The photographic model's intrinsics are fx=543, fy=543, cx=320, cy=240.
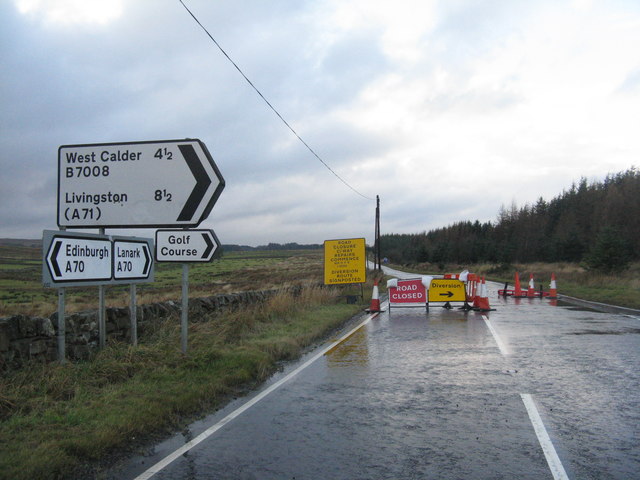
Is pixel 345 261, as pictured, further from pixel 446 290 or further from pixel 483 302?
pixel 483 302

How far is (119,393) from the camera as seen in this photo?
6340mm

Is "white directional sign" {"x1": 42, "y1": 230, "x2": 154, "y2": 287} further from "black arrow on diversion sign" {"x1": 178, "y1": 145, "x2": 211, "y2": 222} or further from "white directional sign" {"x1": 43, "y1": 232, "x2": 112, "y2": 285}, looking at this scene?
"black arrow on diversion sign" {"x1": 178, "y1": 145, "x2": 211, "y2": 222}

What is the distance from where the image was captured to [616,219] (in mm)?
71375

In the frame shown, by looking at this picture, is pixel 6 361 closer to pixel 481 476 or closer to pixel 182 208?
pixel 182 208

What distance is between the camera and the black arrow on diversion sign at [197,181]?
333 inches

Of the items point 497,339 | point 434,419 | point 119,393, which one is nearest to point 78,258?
point 119,393

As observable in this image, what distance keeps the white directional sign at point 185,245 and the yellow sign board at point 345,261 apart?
14.9 m

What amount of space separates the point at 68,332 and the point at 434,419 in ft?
16.9

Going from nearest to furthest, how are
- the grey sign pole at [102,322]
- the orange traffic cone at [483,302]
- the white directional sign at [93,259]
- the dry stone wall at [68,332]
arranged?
1. the dry stone wall at [68,332]
2. the white directional sign at [93,259]
3. the grey sign pole at [102,322]
4. the orange traffic cone at [483,302]

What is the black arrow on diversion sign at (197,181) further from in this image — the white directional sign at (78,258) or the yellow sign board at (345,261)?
the yellow sign board at (345,261)

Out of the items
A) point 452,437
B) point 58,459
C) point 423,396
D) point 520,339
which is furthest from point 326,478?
point 520,339

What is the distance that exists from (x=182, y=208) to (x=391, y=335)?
6.00 metres

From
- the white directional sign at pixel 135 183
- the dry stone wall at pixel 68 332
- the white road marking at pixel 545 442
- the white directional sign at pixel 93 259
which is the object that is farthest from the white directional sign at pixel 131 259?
the white road marking at pixel 545 442

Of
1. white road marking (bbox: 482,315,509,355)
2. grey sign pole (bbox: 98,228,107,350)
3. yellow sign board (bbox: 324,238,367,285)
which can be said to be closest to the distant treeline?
yellow sign board (bbox: 324,238,367,285)
